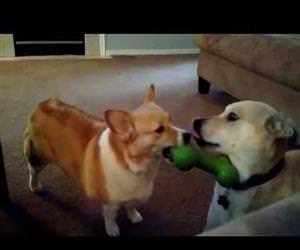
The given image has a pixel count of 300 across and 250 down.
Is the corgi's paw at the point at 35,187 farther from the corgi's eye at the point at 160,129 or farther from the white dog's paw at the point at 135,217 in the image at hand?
the corgi's eye at the point at 160,129

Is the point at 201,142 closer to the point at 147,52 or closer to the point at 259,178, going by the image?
the point at 259,178

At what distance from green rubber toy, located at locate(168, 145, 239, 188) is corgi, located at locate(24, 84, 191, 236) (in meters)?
0.03

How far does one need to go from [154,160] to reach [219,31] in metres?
0.40

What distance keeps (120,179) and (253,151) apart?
314mm

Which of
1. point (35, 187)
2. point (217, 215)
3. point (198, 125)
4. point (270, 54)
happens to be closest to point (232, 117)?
point (198, 125)

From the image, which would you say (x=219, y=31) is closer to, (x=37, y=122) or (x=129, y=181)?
(x=129, y=181)

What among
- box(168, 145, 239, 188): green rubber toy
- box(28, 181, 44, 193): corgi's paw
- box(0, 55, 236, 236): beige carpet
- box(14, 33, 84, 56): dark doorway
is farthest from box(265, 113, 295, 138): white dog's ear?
box(28, 181, 44, 193): corgi's paw

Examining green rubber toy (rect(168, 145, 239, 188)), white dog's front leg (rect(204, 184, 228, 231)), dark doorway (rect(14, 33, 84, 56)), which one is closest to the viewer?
dark doorway (rect(14, 33, 84, 56))

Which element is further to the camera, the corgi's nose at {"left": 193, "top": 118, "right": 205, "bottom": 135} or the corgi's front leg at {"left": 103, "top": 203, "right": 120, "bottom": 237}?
the corgi's front leg at {"left": 103, "top": 203, "right": 120, "bottom": 237}

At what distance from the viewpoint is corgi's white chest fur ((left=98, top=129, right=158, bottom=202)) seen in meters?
1.01

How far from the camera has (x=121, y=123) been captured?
0.90m

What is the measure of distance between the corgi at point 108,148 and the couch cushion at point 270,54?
36 cm

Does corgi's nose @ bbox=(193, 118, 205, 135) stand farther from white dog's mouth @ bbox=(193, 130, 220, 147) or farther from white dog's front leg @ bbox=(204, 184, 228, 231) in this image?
white dog's front leg @ bbox=(204, 184, 228, 231)

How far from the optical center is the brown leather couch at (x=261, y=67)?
1.19 meters
